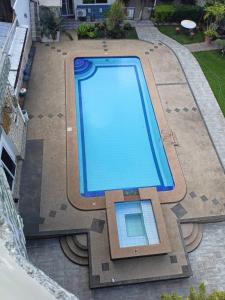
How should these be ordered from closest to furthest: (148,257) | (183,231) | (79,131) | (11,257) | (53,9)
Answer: (11,257) → (148,257) → (183,231) → (79,131) → (53,9)

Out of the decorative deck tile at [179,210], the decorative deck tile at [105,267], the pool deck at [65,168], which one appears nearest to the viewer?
the decorative deck tile at [105,267]

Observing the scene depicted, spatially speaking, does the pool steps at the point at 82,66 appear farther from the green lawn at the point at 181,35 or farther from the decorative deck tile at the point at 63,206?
the decorative deck tile at the point at 63,206

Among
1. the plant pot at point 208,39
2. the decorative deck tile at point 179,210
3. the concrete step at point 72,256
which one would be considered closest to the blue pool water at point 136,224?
the decorative deck tile at point 179,210

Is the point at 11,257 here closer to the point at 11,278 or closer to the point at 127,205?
the point at 11,278

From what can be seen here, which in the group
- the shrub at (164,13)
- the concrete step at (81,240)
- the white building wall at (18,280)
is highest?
the white building wall at (18,280)

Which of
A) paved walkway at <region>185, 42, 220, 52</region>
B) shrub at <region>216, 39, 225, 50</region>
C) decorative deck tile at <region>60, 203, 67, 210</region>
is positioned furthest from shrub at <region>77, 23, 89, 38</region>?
decorative deck tile at <region>60, 203, 67, 210</region>

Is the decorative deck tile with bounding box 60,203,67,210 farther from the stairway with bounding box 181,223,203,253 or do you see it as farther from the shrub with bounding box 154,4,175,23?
the shrub with bounding box 154,4,175,23

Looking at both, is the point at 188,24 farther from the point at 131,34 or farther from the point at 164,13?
the point at 131,34

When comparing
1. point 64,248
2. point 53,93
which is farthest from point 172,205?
point 53,93
